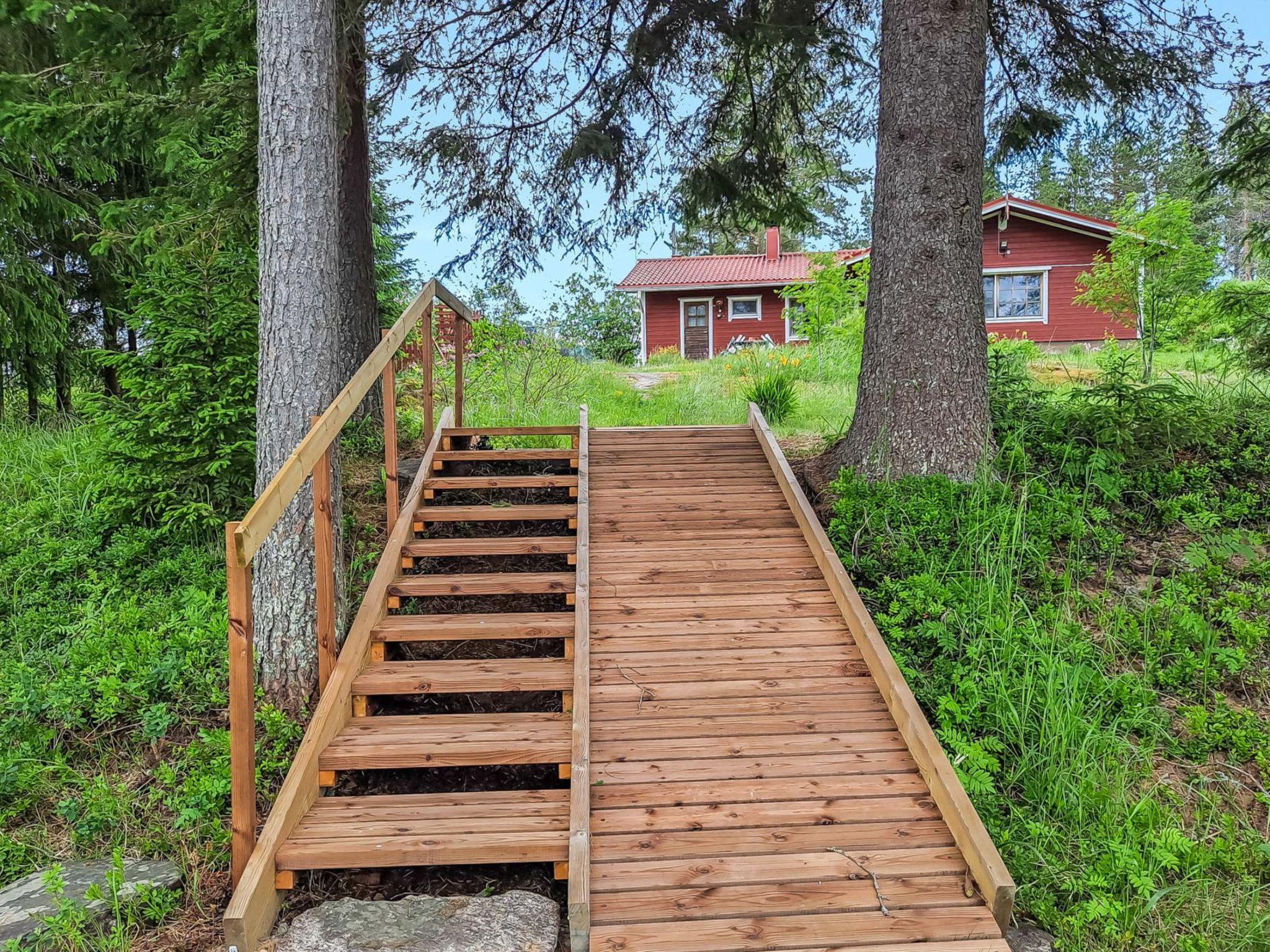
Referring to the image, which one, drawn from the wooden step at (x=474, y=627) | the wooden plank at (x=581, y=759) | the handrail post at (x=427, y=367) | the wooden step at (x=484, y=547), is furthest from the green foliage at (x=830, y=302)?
the wooden step at (x=474, y=627)

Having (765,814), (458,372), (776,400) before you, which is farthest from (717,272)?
(765,814)

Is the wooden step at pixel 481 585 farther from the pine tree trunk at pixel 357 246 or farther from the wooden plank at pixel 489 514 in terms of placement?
the pine tree trunk at pixel 357 246

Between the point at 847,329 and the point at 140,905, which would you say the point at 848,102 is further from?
the point at 140,905

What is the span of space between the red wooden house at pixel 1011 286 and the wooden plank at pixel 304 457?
12056 millimetres

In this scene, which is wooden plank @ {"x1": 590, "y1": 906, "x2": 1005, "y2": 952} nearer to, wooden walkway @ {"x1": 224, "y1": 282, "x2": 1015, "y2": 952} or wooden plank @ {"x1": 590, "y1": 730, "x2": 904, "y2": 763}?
wooden walkway @ {"x1": 224, "y1": 282, "x2": 1015, "y2": 952}

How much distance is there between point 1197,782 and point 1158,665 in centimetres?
69

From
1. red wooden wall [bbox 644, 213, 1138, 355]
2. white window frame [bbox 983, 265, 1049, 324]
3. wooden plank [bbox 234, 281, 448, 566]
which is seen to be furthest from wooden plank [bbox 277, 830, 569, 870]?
white window frame [bbox 983, 265, 1049, 324]

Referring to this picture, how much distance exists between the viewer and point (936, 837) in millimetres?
2873

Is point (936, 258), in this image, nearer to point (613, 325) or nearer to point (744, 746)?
point (744, 746)

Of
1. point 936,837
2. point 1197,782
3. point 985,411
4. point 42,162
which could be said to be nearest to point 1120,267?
point 985,411

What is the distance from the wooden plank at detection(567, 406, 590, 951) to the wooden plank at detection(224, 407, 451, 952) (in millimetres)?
1012

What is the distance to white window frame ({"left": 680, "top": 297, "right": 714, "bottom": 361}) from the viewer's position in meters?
23.5

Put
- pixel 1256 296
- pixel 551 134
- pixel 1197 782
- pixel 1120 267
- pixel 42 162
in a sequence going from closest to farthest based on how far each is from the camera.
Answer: pixel 1197 782 → pixel 1256 296 → pixel 551 134 → pixel 42 162 → pixel 1120 267

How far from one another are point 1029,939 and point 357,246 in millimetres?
6600
